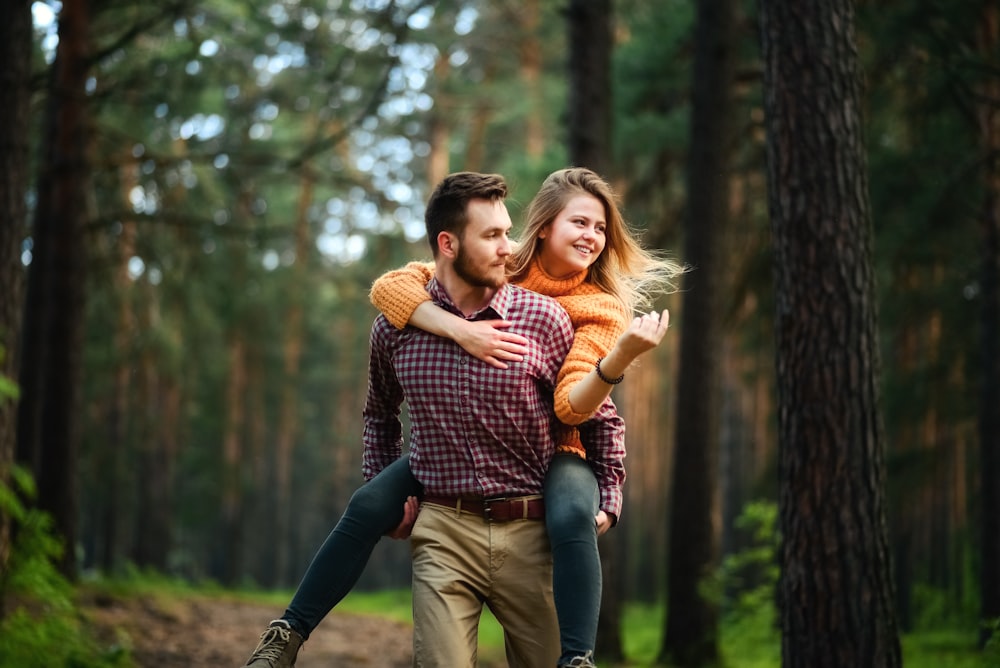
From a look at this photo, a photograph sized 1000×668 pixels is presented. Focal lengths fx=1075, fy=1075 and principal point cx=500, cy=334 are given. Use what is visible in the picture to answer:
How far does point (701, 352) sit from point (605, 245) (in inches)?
295

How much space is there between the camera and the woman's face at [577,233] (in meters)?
3.86

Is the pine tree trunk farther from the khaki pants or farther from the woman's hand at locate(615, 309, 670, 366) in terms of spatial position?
the woman's hand at locate(615, 309, 670, 366)

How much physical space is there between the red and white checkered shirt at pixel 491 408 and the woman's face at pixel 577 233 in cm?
21

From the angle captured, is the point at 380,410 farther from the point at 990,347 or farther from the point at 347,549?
the point at 990,347

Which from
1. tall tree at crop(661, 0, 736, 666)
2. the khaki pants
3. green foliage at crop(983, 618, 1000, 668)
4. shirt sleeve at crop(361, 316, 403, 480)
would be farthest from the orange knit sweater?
tall tree at crop(661, 0, 736, 666)

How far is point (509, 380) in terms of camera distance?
357 centimetres

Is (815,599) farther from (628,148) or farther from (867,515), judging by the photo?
(628,148)

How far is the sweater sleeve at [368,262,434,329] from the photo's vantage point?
12.3ft

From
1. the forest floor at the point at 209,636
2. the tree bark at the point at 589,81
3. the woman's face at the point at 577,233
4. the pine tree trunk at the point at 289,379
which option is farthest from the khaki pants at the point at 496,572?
the pine tree trunk at the point at 289,379

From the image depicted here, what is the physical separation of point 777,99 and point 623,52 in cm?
1034

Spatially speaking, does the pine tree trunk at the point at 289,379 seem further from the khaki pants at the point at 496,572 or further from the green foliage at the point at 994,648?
the khaki pants at the point at 496,572

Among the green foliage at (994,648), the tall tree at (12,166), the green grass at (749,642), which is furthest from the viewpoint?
the green grass at (749,642)

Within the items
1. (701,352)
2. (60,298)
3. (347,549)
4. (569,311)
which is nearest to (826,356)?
(569,311)

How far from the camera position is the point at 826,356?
5.42 m
